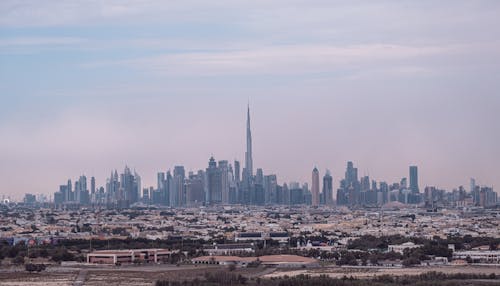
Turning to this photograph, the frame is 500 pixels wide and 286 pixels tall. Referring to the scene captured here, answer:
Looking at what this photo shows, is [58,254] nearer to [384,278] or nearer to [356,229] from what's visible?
[384,278]

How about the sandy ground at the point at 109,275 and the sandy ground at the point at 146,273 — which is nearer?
the sandy ground at the point at 109,275

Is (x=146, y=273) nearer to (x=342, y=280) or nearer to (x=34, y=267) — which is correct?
(x=34, y=267)

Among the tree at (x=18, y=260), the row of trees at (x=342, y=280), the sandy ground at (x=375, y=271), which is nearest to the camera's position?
the row of trees at (x=342, y=280)

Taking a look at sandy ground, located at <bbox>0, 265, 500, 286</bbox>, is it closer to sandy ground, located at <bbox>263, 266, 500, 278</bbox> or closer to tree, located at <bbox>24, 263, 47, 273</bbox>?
sandy ground, located at <bbox>263, 266, 500, 278</bbox>

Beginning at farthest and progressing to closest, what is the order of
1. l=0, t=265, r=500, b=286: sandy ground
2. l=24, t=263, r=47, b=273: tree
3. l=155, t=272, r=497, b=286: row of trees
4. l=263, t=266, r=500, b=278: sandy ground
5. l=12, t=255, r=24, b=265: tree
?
l=12, t=255, r=24, b=265: tree
l=24, t=263, r=47, b=273: tree
l=263, t=266, r=500, b=278: sandy ground
l=0, t=265, r=500, b=286: sandy ground
l=155, t=272, r=497, b=286: row of trees

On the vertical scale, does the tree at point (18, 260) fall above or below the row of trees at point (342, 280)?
above

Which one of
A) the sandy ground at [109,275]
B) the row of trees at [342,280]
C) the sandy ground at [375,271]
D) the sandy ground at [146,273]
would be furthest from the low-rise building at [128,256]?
the row of trees at [342,280]

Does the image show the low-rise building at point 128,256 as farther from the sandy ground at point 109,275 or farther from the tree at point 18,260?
the sandy ground at point 109,275

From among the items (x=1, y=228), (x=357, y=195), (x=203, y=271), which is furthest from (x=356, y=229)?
(x=357, y=195)

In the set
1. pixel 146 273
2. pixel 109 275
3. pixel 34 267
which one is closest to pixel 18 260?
pixel 34 267

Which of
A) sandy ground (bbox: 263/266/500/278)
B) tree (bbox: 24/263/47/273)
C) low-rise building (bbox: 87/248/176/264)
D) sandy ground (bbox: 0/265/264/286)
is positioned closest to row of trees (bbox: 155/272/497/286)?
sandy ground (bbox: 0/265/264/286)

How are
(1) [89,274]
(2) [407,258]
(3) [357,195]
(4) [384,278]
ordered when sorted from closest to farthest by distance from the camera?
(4) [384,278]
(1) [89,274]
(2) [407,258]
(3) [357,195]
